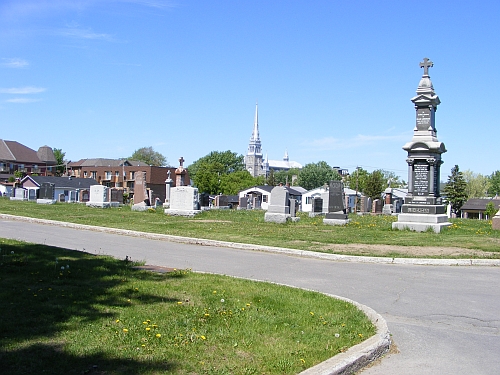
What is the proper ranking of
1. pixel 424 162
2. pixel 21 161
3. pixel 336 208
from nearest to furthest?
pixel 424 162
pixel 336 208
pixel 21 161

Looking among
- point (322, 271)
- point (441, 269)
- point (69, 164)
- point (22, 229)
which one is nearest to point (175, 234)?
point (22, 229)

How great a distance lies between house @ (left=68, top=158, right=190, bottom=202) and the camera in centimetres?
8306

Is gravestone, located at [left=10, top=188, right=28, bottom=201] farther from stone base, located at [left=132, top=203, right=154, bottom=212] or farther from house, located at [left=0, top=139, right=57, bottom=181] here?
house, located at [left=0, top=139, right=57, bottom=181]

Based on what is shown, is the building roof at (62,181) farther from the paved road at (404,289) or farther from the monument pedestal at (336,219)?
the paved road at (404,289)

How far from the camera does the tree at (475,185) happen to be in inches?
4389

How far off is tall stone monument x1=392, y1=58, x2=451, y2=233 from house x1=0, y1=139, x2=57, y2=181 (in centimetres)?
8288

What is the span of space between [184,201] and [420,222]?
1308cm

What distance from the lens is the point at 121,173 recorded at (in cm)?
9262

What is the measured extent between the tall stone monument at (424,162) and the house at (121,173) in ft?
163

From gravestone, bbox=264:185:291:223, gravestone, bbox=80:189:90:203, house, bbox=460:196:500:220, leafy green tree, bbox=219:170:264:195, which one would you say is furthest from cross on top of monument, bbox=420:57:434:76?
leafy green tree, bbox=219:170:264:195

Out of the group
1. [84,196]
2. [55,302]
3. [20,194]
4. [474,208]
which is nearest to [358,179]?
[474,208]

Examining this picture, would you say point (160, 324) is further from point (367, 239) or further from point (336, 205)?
point (336, 205)

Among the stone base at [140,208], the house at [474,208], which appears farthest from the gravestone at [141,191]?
the house at [474,208]

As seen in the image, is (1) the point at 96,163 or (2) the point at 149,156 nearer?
(1) the point at 96,163
